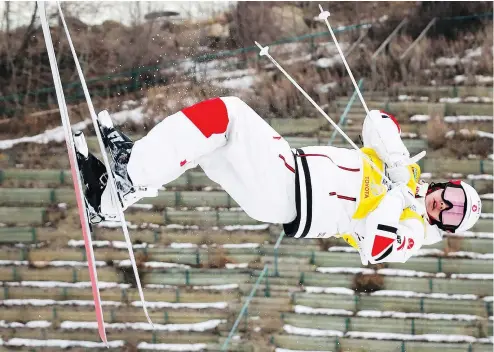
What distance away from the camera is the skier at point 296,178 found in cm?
176

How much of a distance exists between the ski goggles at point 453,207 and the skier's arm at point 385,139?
0.13 m

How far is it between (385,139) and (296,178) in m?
0.23

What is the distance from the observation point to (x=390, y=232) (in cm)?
180

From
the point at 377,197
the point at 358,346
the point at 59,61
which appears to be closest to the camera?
the point at 377,197

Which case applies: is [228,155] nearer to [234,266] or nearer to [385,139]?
[385,139]

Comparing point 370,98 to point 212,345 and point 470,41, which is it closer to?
point 470,41

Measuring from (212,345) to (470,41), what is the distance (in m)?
1.67

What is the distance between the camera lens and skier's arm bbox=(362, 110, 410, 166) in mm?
1908

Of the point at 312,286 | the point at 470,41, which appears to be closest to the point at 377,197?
the point at 312,286

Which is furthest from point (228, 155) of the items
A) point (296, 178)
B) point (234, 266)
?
point (234, 266)

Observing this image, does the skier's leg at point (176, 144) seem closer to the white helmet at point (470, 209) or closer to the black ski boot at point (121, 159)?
the black ski boot at point (121, 159)

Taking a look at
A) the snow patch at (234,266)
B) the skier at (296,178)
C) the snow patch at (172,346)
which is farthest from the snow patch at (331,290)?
the skier at (296,178)

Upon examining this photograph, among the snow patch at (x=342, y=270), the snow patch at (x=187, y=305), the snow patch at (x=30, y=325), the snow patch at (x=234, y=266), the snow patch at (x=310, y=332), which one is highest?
the snow patch at (x=342, y=270)

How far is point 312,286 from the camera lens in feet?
10.5
